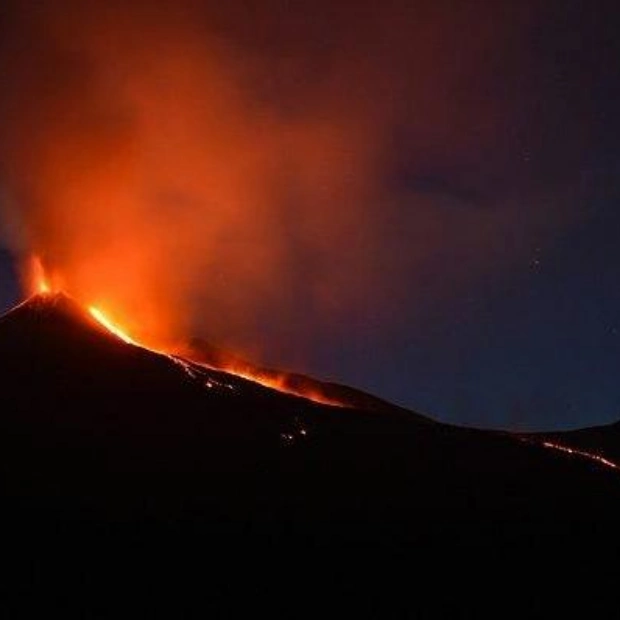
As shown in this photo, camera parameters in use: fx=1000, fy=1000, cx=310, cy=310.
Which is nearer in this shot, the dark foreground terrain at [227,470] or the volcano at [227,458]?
the dark foreground terrain at [227,470]

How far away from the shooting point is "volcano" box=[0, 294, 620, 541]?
Answer: 83.8 ft

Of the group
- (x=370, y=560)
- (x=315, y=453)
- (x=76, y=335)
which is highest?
(x=76, y=335)

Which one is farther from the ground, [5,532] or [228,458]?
[228,458]

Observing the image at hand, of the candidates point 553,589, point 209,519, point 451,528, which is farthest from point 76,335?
point 553,589

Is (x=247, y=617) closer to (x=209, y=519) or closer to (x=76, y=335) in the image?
(x=209, y=519)

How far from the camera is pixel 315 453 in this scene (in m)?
30.9

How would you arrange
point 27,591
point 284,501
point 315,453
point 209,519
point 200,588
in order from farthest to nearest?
point 315,453 → point 284,501 → point 209,519 → point 200,588 → point 27,591

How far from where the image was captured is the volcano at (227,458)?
1006 inches

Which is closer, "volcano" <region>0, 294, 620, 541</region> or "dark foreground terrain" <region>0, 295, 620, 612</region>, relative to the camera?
"dark foreground terrain" <region>0, 295, 620, 612</region>

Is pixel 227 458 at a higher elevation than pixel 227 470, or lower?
higher

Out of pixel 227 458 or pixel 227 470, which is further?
pixel 227 458

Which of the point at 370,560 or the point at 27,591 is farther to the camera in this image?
the point at 370,560

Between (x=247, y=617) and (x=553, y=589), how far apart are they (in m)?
8.95

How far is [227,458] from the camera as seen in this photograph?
28906 mm
